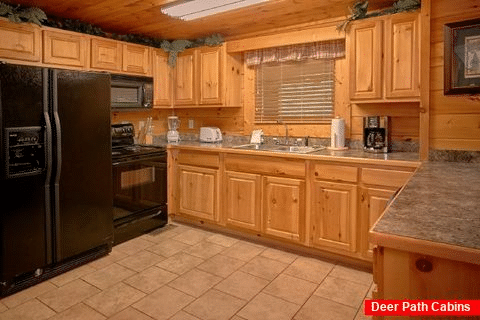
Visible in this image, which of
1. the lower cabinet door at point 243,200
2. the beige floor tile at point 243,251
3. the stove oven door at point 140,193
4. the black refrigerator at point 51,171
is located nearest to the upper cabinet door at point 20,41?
the black refrigerator at point 51,171

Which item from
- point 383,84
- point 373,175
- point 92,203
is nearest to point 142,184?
point 92,203

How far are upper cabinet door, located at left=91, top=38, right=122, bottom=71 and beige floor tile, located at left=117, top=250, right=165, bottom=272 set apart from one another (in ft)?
6.12

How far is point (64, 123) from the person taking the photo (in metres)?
2.74

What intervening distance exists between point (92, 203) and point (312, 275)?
185 cm

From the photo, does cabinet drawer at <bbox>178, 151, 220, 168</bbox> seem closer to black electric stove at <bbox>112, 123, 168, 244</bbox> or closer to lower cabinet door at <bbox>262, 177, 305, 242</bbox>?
black electric stove at <bbox>112, 123, 168, 244</bbox>

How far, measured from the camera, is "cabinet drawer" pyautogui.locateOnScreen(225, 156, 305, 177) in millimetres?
3143

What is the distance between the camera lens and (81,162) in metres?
2.89

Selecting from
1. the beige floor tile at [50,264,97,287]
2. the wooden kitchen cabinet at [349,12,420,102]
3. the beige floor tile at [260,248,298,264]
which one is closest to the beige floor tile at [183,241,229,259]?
the beige floor tile at [260,248,298,264]

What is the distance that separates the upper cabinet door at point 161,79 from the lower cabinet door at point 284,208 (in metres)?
1.75

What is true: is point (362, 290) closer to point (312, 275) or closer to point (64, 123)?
point (312, 275)

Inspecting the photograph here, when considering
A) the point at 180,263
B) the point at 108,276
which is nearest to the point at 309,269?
the point at 180,263

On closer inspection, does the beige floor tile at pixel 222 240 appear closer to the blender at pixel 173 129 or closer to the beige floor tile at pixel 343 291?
the beige floor tile at pixel 343 291

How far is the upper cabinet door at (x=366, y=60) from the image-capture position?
9.68 ft

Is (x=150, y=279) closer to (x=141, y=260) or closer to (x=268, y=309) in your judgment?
(x=141, y=260)
